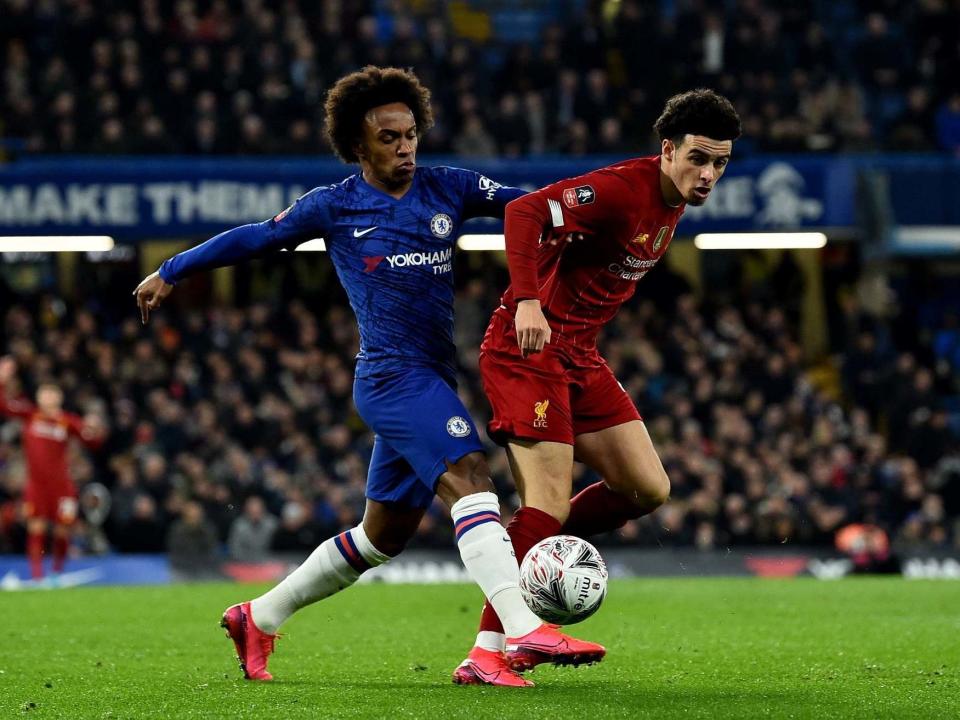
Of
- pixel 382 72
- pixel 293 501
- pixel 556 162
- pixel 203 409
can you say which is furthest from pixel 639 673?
pixel 556 162

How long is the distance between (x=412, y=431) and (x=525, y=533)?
598 millimetres

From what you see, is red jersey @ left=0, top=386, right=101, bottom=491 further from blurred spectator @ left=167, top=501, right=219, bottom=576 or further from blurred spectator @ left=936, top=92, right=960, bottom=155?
blurred spectator @ left=936, top=92, right=960, bottom=155

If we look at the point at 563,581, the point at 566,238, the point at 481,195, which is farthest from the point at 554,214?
the point at 563,581

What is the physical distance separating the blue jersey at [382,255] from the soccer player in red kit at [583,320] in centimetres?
32

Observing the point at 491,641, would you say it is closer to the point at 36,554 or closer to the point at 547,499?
the point at 547,499

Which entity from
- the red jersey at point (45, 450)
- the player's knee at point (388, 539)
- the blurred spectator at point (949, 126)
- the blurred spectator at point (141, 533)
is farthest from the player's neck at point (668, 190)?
the blurred spectator at point (949, 126)

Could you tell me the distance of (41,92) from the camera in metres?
19.9

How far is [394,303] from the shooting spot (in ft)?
20.9

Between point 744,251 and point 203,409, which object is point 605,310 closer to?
point 203,409

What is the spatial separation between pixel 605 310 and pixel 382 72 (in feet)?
4.35

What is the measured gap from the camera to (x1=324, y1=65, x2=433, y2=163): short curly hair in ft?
21.4

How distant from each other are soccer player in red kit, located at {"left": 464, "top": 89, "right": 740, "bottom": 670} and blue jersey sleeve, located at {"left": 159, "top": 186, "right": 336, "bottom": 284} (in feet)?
2.50

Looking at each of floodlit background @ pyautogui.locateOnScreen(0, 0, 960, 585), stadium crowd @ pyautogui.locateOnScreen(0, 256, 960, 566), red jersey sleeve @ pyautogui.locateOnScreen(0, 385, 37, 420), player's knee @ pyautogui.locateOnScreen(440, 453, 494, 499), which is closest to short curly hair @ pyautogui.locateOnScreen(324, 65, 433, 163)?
player's knee @ pyautogui.locateOnScreen(440, 453, 494, 499)

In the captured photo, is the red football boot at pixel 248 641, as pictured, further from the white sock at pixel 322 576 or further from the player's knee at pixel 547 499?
the player's knee at pixel 547 499
